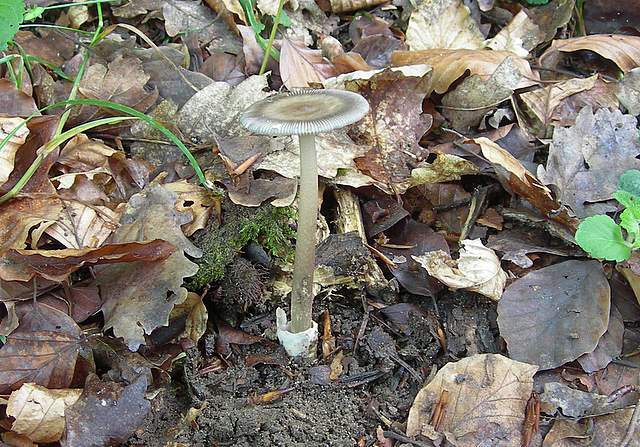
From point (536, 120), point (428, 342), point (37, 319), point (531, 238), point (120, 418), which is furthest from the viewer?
point (536, 120)

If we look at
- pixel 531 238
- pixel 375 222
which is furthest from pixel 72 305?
pixel 531 238

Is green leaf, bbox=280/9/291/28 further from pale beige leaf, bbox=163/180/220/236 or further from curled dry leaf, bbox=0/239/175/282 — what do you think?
curled dry leaf, bbox=0/239/175/282

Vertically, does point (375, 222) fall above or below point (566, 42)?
below

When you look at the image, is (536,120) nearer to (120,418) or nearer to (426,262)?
(426,262)

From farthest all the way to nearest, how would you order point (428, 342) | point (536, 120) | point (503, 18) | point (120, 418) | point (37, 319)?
point (503, 18)
point (536, 120)
point (428, 342)
point (37, 319)
point (120, 418)

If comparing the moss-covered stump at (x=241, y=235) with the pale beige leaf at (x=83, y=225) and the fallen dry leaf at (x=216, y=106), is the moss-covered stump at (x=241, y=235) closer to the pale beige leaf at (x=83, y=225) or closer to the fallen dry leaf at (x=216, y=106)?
the pale beige leaf at (x=83, y=225)

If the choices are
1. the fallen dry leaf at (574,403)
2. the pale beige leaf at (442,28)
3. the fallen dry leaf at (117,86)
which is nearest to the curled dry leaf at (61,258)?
the fallen dry leaf at (117,86)

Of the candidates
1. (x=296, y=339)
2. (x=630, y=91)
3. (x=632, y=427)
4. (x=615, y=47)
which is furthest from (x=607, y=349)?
(x=615, y=47)
